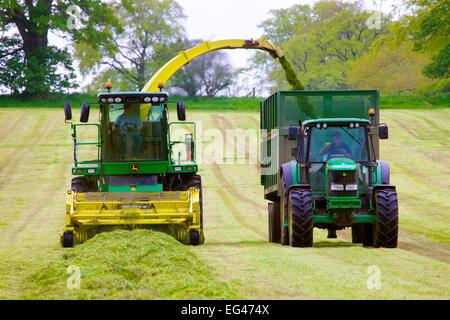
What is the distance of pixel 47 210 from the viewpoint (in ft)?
106

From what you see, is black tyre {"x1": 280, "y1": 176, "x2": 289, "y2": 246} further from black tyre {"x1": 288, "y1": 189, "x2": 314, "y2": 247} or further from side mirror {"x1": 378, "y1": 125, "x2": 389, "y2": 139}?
side mirror {"x1": 378, "y1": 125, "x2": 389, "y2": 139}

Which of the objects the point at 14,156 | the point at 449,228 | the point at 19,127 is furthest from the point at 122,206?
the point at 19,127

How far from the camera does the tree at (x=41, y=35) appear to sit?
64.7 m

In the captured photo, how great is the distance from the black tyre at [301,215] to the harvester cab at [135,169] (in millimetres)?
1694

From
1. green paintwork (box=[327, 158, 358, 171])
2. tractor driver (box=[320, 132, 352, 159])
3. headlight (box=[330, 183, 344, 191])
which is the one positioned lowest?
headlight (box=[330, 183, 344, 191])

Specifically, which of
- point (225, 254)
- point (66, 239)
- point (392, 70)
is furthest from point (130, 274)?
point (392, 70)

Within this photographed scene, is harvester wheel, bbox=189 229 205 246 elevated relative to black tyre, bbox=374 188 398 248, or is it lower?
lower

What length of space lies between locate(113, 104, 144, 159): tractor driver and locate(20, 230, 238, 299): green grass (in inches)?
129

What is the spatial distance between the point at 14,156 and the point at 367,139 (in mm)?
28538

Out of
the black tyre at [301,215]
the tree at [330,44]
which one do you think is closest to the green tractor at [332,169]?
the black tyre at [301,215]

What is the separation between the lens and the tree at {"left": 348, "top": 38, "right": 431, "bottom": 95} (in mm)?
83125
